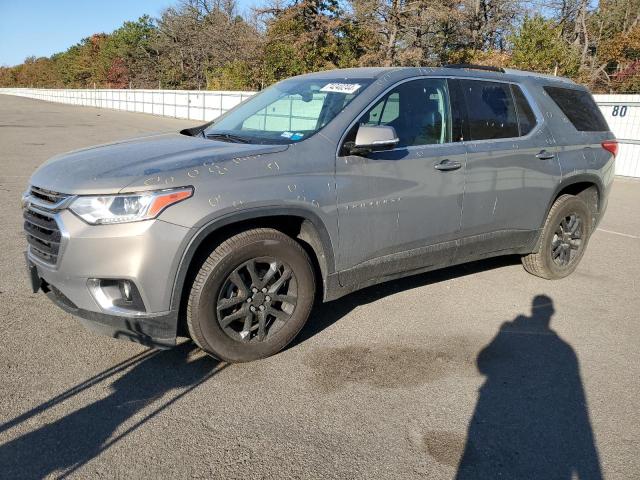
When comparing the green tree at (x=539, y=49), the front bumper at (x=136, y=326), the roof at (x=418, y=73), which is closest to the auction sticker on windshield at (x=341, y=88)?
the roof at (x=418, y=73)

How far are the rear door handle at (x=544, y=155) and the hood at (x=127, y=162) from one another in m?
2.46

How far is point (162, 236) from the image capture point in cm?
295

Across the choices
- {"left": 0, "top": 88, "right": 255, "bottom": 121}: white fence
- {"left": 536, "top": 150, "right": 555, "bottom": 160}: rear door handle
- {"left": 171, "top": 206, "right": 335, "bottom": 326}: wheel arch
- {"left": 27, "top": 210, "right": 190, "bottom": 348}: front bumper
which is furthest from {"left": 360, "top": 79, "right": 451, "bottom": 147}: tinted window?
{"left": 0, "top": 88, "right": 255, "bottom": 121}: white fence

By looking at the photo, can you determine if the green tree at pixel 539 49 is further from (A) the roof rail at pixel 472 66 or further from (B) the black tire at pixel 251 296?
(B) the black tire at pixel 251 296

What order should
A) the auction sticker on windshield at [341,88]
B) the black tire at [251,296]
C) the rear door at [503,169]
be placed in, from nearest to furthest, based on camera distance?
the black tire at [251,296]
the auction sticker on windshield at [341,88]
the rear door at [503,169]

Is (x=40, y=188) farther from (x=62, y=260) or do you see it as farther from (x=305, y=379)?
(x=305, y=379)

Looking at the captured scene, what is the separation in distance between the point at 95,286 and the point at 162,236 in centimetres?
48

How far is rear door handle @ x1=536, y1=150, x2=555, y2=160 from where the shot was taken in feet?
15.5

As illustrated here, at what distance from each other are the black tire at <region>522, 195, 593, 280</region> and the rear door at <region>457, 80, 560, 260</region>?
237mm

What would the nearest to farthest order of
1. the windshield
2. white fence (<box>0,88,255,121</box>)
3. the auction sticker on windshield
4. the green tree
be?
the windshield
the auction sticker on windshield
the green tree
white fence (<box>0,88,255,121</box>)

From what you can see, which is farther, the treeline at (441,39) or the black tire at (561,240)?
the treeline at (441,39)

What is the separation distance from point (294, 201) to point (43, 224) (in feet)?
4.77

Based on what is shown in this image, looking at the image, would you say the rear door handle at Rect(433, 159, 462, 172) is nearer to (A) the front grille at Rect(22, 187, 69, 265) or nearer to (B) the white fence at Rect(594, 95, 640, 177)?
(A) the front grille at Rect(22, 187, 69, 265)

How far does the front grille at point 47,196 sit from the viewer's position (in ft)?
10.2
